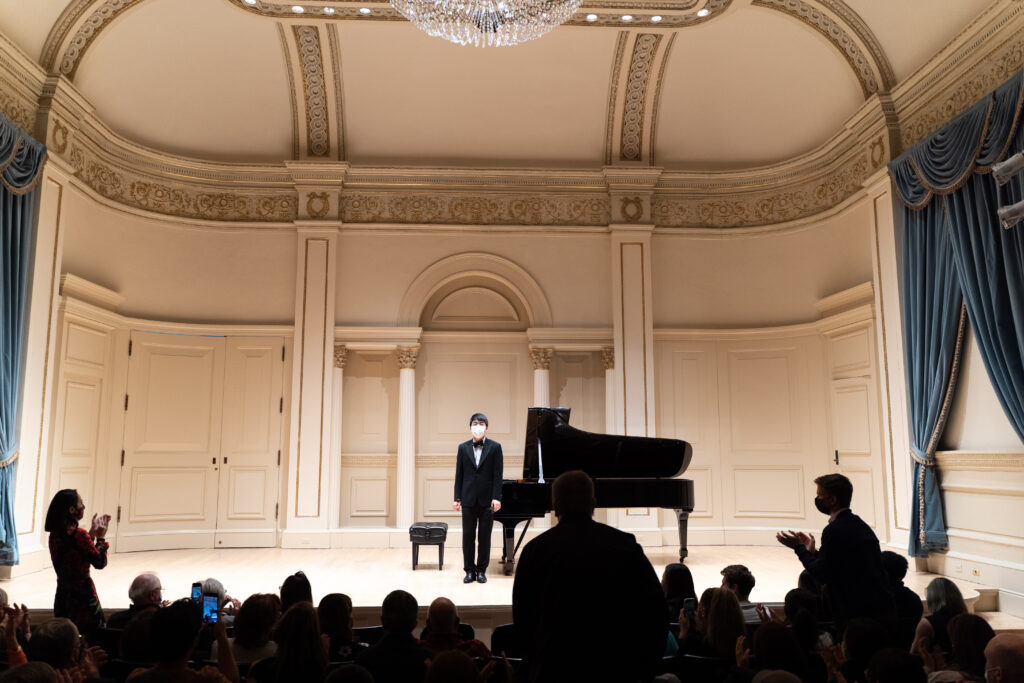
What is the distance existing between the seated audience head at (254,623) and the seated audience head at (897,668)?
6.51 ft

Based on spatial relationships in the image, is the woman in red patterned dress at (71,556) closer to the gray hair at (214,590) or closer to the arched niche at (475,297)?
the gray hair at (214,590)

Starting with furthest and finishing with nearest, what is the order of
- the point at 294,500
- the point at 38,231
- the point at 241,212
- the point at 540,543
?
1. the point at 241,212
2. the point at 294,500
3. the point at 38,231
4. the point at 540,543

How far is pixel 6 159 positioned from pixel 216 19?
257cm

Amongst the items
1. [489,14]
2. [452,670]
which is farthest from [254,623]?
[489,14]

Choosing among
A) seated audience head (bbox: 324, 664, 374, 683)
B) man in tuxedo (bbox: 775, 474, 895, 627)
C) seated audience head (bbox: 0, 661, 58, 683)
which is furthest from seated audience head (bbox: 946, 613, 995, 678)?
seated audience head (bbox: 0, 661, 58, 683)

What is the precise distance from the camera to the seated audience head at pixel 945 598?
3.09 meters

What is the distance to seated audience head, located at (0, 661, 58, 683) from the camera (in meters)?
1.92

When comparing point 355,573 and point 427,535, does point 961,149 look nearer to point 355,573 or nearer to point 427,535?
point 427,535

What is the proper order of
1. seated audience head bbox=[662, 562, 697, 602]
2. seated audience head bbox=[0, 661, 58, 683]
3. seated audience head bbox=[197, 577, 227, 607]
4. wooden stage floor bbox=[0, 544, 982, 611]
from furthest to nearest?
1. wooden stage floor bbox=[0, 544, 982, 611]
2. seated audience head bbox=[662, 562, 697, 602]
3. seated audience head bbox=[197, 577, 227, 607]
4. seated audience head bbox=[0, 661, 58, 683]

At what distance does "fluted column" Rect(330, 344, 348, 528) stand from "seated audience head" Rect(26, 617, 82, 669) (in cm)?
596

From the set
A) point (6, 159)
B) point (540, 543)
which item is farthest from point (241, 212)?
point (540, 543)

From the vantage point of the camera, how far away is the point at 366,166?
8672 millimetres

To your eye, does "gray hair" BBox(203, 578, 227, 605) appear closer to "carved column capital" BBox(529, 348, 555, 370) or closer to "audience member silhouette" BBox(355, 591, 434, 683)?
"audience member silhouette" BBox(355, 591, 434, 683)

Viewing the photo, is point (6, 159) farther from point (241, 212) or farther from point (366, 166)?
point (366, 166)
